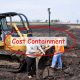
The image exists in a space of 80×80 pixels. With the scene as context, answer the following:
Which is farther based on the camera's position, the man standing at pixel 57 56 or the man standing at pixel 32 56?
the man standing at pixel 57 56

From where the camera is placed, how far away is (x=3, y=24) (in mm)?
15570

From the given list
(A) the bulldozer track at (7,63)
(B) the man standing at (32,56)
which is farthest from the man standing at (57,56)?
(A) the bulldozer track at (7,63)

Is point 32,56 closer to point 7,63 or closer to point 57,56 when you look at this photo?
point 57,56

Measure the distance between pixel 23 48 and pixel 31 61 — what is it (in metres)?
0.68

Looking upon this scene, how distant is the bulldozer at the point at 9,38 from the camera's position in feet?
49.0

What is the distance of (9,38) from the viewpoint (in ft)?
49.1

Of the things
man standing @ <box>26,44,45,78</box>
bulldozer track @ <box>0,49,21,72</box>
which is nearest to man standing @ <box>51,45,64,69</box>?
man standing @ <box>26,44,45,78</box>

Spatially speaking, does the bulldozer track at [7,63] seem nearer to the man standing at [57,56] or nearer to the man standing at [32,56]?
the man standing at [32,56]

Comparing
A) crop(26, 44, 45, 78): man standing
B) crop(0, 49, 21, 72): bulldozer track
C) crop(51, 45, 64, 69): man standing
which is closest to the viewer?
crop(26, 44, 45, 78): man standing

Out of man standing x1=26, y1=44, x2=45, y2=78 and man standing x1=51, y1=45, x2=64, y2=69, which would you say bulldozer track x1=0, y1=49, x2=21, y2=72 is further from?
man standing x1=51, y1=45, x2=64, y2=69

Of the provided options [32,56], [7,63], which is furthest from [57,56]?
[7,63]

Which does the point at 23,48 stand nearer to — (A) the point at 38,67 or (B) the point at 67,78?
(A) the point at 38,67

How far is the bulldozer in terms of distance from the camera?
588 inches

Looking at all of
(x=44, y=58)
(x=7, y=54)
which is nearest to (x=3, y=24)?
(x=7, y=54)
